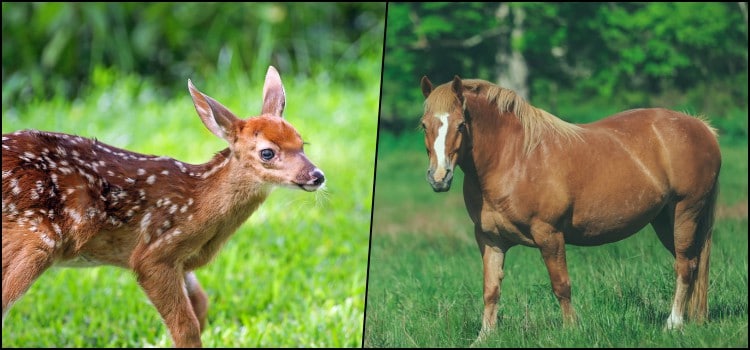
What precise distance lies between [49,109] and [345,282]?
2816mm

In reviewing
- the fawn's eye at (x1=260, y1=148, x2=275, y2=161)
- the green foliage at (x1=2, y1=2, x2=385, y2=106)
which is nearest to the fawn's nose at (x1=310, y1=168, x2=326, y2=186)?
the fawn's eye at (x1=260, y1=148, x2=275, y2=161)

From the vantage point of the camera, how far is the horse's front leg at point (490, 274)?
2641mm

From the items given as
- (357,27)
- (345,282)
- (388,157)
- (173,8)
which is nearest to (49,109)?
(173,8)

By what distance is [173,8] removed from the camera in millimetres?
7207

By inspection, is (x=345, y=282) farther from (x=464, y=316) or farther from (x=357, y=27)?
(x=357, y=27)

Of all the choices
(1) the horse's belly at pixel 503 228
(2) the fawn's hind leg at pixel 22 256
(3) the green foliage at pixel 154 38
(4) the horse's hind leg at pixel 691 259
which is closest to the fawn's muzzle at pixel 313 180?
(1) the horse's belly at pixel 503 228

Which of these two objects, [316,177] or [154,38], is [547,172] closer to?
[316,177]

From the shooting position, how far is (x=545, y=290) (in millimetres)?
2668

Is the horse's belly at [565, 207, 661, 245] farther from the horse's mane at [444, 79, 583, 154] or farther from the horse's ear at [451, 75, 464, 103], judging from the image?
the horse's ear at [451, 75, 464, 103]

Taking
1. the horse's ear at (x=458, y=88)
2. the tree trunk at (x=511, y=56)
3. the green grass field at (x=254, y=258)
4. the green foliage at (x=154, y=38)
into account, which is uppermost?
the green foliage at (x=154, y=38)

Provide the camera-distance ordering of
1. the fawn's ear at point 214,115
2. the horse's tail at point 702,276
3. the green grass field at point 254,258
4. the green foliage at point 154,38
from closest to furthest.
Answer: the fawn's ear at point 214,115, the horse's tail at point 702,276, the green grass field at point 254,258, the green foliage at point 154,38

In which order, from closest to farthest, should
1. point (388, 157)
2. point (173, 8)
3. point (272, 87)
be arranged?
point (272, 87), point (388, 157), point (173, 8)

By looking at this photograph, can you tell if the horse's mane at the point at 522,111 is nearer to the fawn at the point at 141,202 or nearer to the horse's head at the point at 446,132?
the horse's head at the point at 446,132

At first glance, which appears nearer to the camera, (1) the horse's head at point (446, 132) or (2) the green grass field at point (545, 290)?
(1) the horse's head at point (446, 132)
